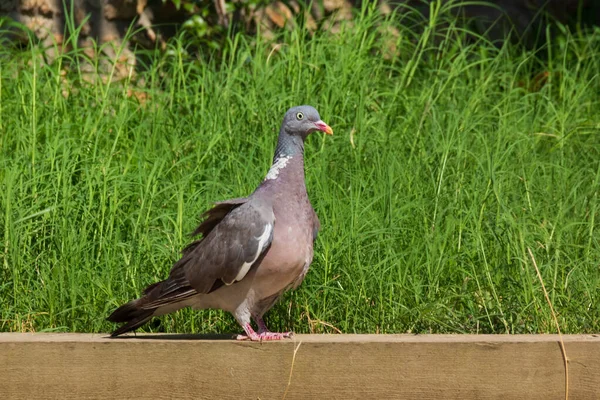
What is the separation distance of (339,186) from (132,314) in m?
1.23

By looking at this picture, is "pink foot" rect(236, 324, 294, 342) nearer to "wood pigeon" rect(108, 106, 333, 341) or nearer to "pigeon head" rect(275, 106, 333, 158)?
"wood pigeon" rect(108, 106, 333, 341)

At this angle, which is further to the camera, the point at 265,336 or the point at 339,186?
the point at 339,186

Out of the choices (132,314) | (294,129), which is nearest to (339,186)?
(294,129)

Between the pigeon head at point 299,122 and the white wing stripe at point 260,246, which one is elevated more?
the pigeon head at point 299,122

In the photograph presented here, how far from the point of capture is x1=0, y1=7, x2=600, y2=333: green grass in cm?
358

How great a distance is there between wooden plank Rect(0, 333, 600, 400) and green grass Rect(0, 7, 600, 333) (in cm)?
57

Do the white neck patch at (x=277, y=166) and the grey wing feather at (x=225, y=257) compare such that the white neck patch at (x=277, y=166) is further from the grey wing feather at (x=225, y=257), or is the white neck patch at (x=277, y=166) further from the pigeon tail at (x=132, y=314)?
the pigeon tail at (x=132, y=314)

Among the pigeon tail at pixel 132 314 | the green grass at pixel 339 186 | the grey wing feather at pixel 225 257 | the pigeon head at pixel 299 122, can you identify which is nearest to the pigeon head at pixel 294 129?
the pigeon head at pixel 299 122

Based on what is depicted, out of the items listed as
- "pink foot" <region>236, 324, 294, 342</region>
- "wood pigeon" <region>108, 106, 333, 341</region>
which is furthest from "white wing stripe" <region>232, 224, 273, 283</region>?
"pink foot" <region>236, 324, 294, 342</region>

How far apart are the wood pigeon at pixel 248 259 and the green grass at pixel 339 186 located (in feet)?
1.50

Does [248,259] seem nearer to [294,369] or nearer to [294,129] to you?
[294,369]

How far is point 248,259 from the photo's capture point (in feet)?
9.95

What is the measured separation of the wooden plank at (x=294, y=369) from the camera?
2.86 m

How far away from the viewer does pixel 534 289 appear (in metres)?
3.47
